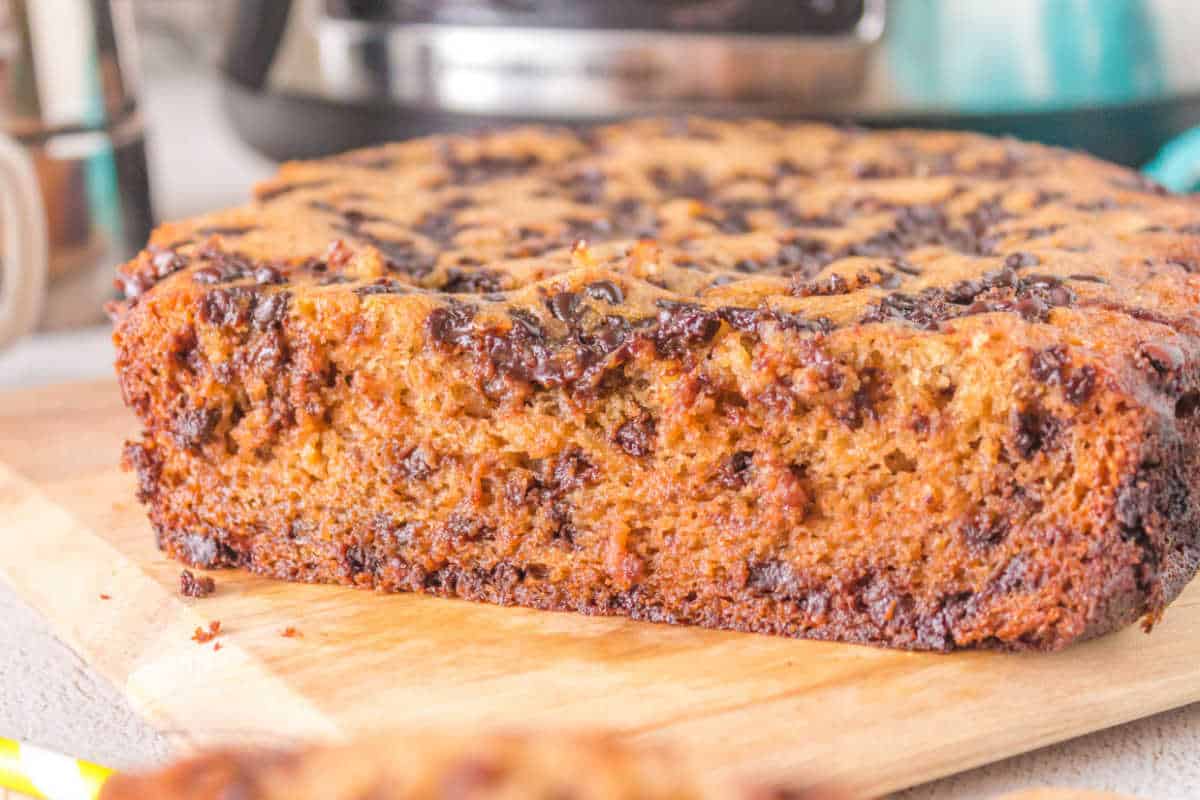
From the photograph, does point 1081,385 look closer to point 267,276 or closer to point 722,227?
point 722,227

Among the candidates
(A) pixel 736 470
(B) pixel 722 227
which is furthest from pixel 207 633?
(B) pixel 722 227

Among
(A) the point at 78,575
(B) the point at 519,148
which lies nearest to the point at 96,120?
(B) the point at 519,148

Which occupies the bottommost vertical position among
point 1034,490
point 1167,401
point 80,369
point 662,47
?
point 80,369

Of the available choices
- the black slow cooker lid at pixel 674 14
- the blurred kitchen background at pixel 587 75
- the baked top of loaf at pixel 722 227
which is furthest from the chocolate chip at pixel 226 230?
the black slow cooker lid at pixel 674 14

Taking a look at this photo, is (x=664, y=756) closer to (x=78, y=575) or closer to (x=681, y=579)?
(x=681, y=579)

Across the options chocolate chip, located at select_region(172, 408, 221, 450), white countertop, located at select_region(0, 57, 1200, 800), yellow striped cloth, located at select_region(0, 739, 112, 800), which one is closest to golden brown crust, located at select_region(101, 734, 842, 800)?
yellow striped cloth, located at select_region(0, 739, 112, 800)

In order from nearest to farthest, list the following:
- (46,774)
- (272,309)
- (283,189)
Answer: (46,774)
(272,309)
(283,189)
